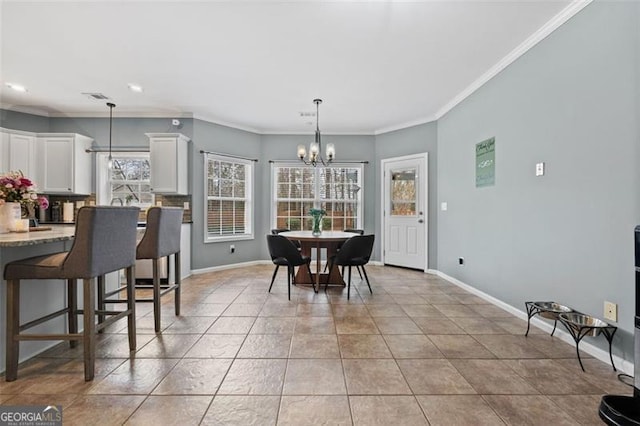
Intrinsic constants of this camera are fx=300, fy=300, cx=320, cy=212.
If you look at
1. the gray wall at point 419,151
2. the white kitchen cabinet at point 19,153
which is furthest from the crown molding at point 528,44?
the white kitchen cabinet at point 19,153

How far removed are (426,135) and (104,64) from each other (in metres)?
4.55

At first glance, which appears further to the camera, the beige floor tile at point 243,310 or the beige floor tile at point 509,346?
the beige floor tile at point 243,310

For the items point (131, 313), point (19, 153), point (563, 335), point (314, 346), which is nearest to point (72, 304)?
point (131, 313)

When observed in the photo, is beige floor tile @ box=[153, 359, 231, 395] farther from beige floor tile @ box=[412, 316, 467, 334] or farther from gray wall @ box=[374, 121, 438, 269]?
gray wall @ box=[374, 121, 438, 269]

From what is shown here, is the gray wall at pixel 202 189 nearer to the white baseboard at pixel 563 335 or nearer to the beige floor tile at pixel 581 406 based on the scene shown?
the white baseboard at pixel 563 335

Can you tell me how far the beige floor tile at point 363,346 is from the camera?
217 cm

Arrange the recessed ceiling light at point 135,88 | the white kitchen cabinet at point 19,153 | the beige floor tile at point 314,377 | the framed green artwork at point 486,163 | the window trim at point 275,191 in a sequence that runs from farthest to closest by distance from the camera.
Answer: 1. the window trim at point 275,191
2. the white kitchen cabinet at point 19,153
3. the recessed ceiling light at point 135,88
4. the framed green artwork at point 486,163
5. the beige floor tile at point 314,377

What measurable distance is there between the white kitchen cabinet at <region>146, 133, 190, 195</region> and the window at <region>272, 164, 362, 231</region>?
187cm

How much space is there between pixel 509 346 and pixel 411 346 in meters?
0.76

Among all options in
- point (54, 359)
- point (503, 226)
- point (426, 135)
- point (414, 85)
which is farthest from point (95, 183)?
point (503, 226)

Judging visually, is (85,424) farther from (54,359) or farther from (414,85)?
(414,85)

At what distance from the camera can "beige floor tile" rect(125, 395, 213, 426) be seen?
1.48 metres

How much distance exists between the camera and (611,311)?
2.04m

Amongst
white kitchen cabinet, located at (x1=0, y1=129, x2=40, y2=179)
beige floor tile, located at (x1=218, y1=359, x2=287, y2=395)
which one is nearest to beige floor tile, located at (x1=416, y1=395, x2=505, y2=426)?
beige floor tile, located at (x1=218, y1=359, x2=287, y2=395)
